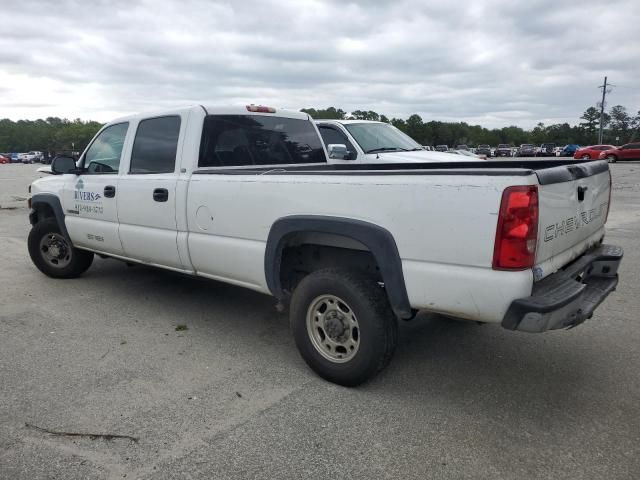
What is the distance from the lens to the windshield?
845 centimetres

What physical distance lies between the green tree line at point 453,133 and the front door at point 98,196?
80.9 meters

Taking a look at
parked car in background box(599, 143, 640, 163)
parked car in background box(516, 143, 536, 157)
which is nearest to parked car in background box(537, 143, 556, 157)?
parked car in background box(516, 143, 536, 157)

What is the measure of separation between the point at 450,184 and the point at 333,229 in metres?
0.83

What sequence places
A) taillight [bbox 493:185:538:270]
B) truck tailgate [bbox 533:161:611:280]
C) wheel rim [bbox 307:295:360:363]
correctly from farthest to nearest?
wheel rim [bbox 307:295:360:363], truck tailgate [bbox 533:161:611:280], taillight [bbox 493:185:538:270]

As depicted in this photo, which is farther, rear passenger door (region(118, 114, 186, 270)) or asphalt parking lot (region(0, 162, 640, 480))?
rear passenger door (region(118, 114, 186, 270))

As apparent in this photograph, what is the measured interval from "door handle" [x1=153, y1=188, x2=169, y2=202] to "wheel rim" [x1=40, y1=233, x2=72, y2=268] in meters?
2.29

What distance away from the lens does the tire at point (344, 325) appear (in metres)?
3.16

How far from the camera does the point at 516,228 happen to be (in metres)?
2.61

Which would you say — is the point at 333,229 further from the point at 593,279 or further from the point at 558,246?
the point at 593,279

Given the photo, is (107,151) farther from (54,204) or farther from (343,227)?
(343,227)

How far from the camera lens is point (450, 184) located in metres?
2.74

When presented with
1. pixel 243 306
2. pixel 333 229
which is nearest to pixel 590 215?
pixel 333 229

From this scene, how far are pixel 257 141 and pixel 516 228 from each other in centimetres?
282

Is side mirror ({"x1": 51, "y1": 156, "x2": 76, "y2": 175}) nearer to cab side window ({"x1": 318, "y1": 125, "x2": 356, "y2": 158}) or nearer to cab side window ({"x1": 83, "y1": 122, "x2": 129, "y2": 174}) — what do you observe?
cab side window ({"x1": 83, "y1": 122, "x2": 129, "y2": 174})
